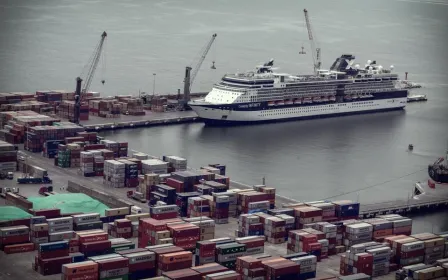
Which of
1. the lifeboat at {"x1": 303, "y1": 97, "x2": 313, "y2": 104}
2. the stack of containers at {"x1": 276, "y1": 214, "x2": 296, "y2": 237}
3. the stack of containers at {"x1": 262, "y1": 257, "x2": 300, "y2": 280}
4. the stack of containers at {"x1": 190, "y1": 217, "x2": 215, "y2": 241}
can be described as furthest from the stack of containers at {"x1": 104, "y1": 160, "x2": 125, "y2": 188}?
the lifeboat at {"x1": 303, "y1": 97, "x2": 313, "y2": 104}

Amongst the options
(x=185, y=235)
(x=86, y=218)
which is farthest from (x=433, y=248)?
(x=86, y=218)

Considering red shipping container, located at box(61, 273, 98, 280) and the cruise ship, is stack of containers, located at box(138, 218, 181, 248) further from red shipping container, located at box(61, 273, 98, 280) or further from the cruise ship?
the cruise ship

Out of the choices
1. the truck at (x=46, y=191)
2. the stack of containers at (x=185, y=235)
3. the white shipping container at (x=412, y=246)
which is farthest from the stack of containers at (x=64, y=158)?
the white shipping container at (x=412, y=246)

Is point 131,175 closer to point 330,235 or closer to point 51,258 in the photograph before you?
point 330,235

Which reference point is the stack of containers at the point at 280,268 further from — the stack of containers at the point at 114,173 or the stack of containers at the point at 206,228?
the stack of containers at the point at 114,173

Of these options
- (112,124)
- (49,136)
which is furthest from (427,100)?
(49,136)

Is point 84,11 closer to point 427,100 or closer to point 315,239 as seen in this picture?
point 427,100

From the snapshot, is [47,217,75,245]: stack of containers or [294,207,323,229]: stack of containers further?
[294,207,323,229]: stack of containers
